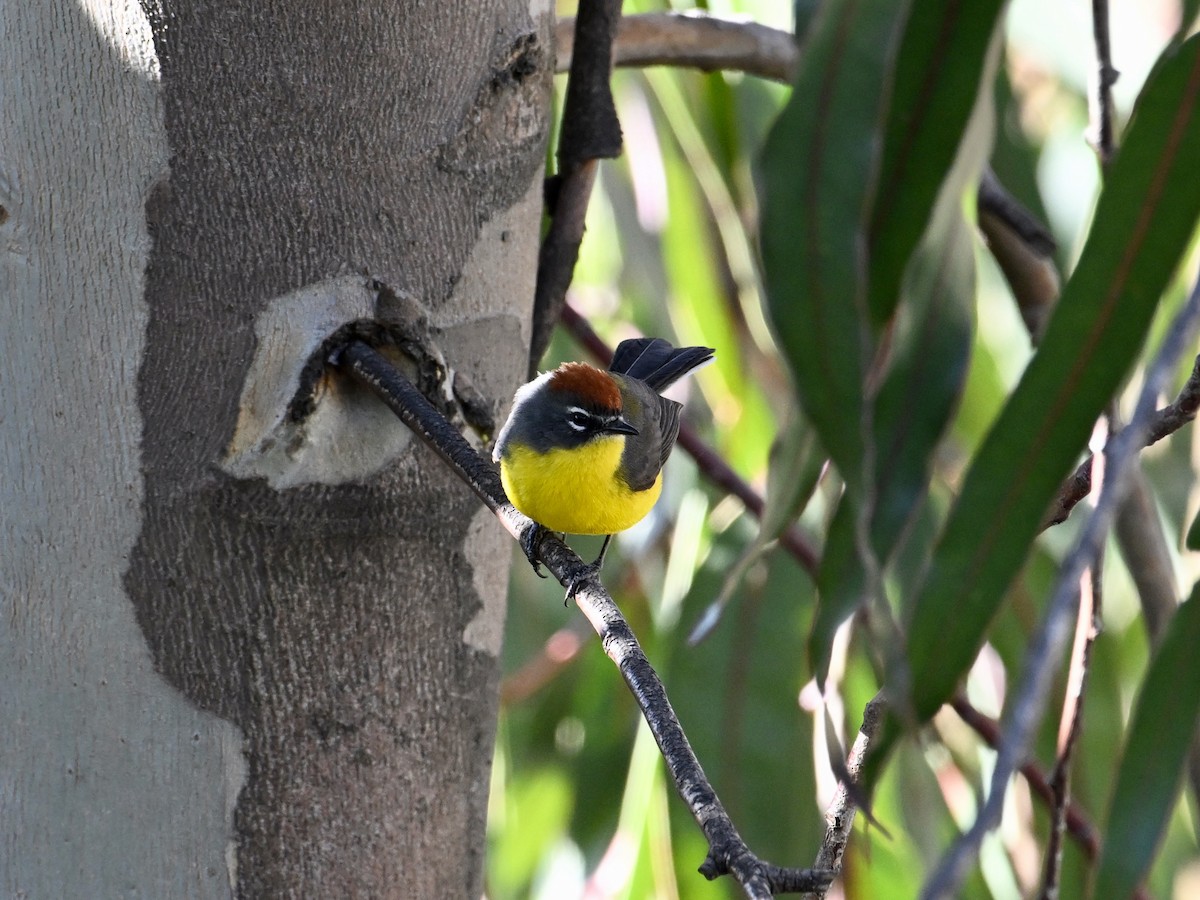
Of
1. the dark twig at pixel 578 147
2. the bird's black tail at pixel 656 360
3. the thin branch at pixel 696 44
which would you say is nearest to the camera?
the dark twig at pixel 578 147

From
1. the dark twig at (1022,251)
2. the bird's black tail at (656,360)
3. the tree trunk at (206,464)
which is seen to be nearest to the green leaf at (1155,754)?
the tree trunk at (206,464)

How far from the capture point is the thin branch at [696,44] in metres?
1.11

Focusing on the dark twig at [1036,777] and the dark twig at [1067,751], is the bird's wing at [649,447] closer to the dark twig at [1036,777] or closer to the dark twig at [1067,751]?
the dark twig at [1036,777]

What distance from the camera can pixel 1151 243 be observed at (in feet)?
1.55

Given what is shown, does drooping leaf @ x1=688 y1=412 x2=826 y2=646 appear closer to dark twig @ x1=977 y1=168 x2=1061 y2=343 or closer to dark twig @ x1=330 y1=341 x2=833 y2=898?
dark twig @ x1=330 y1=341 x2=833 y2=898

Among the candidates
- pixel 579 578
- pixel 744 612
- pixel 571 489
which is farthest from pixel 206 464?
pixel 744 612

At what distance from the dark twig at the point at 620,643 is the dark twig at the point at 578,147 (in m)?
0.23

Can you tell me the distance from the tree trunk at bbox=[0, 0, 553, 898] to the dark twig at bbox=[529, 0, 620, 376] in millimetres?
199

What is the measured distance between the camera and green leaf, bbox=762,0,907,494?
44cm

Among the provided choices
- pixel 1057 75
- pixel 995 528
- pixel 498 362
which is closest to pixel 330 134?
pixel 498 362

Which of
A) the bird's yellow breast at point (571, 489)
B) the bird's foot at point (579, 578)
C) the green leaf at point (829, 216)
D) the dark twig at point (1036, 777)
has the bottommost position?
the dark twig at point (1036, 777)

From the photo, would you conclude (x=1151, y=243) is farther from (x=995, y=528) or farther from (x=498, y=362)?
(x=498, y=362)

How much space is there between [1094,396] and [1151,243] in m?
0.07

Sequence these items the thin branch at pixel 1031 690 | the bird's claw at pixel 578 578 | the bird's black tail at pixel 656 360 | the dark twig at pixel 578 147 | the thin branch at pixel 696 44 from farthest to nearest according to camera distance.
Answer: the bird's black tail at pixel 656 360
the thin branch at pixel 696 44
the dark twig at pixel 578 147
the bird's claw at pixel 578 578
the thin branch at pixel 1031 690
